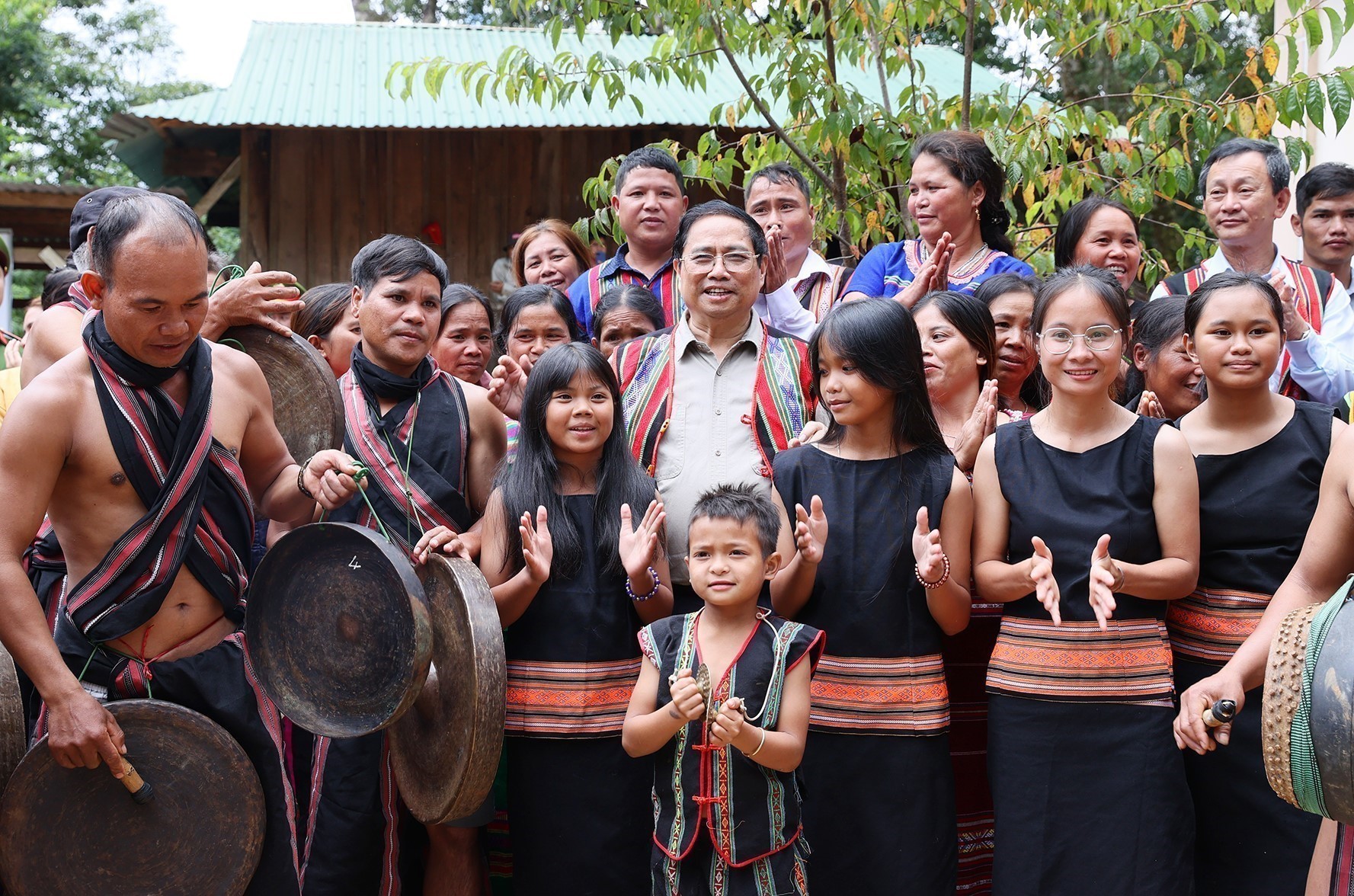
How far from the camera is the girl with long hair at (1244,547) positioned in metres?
3.38

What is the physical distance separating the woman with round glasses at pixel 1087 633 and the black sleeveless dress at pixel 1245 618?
14cm

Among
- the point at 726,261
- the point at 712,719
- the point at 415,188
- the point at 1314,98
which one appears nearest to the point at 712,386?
the point at 726,261

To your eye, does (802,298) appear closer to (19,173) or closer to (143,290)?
(143,290)

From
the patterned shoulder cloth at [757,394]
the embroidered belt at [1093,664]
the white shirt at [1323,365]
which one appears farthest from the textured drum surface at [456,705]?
the white shirt at [1323,365]

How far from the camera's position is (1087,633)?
11.0 ft

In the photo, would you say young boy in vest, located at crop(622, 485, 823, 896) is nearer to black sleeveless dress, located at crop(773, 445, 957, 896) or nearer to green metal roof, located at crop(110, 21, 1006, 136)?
black sleeveless dress, located at crop(773, 445, 957, 896)

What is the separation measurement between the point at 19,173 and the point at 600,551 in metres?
19.4

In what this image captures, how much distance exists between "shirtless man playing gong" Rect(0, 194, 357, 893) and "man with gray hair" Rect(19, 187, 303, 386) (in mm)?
559

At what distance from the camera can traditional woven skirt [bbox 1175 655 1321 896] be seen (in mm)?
3340

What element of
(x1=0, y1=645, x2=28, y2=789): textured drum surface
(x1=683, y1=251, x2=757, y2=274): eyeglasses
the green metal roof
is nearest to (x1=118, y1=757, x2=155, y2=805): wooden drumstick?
(x1=0, y1=645, x2=28, y2=789): textured drum surface

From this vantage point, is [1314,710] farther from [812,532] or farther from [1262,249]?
[1262,249]

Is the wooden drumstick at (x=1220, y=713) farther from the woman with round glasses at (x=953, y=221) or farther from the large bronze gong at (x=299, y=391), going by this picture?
the large bronze gong at (x=299, y=391)

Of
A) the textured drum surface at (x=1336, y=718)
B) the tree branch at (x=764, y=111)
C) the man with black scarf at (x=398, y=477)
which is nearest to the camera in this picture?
the textured drum surface at (x=1336, y=718)

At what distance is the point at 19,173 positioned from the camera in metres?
19.4
